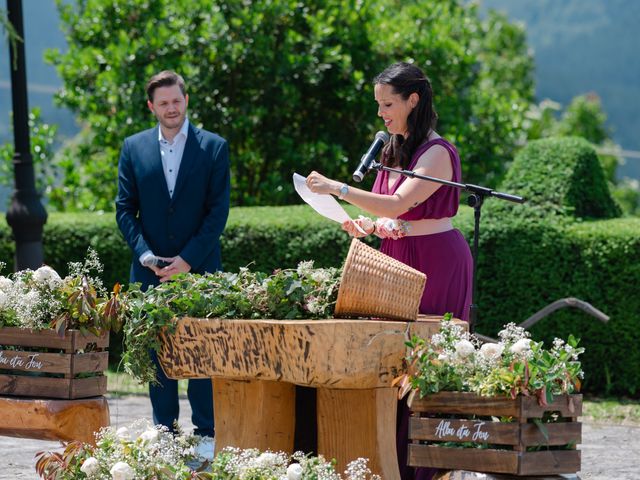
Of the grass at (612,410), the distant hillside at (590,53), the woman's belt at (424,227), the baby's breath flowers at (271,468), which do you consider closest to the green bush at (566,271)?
the grass at (612,410)

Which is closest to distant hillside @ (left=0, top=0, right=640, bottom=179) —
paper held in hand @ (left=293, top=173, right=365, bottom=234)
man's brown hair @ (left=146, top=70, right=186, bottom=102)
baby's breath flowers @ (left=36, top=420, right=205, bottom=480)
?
man's brown hair @ (left=146, top=70, right=186, bottom=102)

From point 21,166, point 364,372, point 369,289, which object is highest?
point 21,166

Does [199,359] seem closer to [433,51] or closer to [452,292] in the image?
[452,292]

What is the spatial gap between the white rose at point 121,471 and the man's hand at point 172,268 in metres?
1.77

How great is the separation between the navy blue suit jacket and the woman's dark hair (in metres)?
1.31

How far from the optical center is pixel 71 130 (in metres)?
40.3

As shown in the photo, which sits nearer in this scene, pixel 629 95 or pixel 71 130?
pixel 71 130

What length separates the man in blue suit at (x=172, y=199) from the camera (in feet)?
20.5

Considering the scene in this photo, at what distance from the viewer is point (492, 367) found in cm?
436

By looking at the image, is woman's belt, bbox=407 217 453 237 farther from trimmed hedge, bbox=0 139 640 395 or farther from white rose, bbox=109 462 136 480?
trimmed hedge, bbox=0 139 640 395

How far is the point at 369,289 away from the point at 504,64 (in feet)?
59.2

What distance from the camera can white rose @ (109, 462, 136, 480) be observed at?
173 inches

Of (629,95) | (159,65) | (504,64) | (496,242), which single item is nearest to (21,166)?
(159,65)

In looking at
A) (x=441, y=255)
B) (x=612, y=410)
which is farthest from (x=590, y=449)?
(x=441, y=255)
